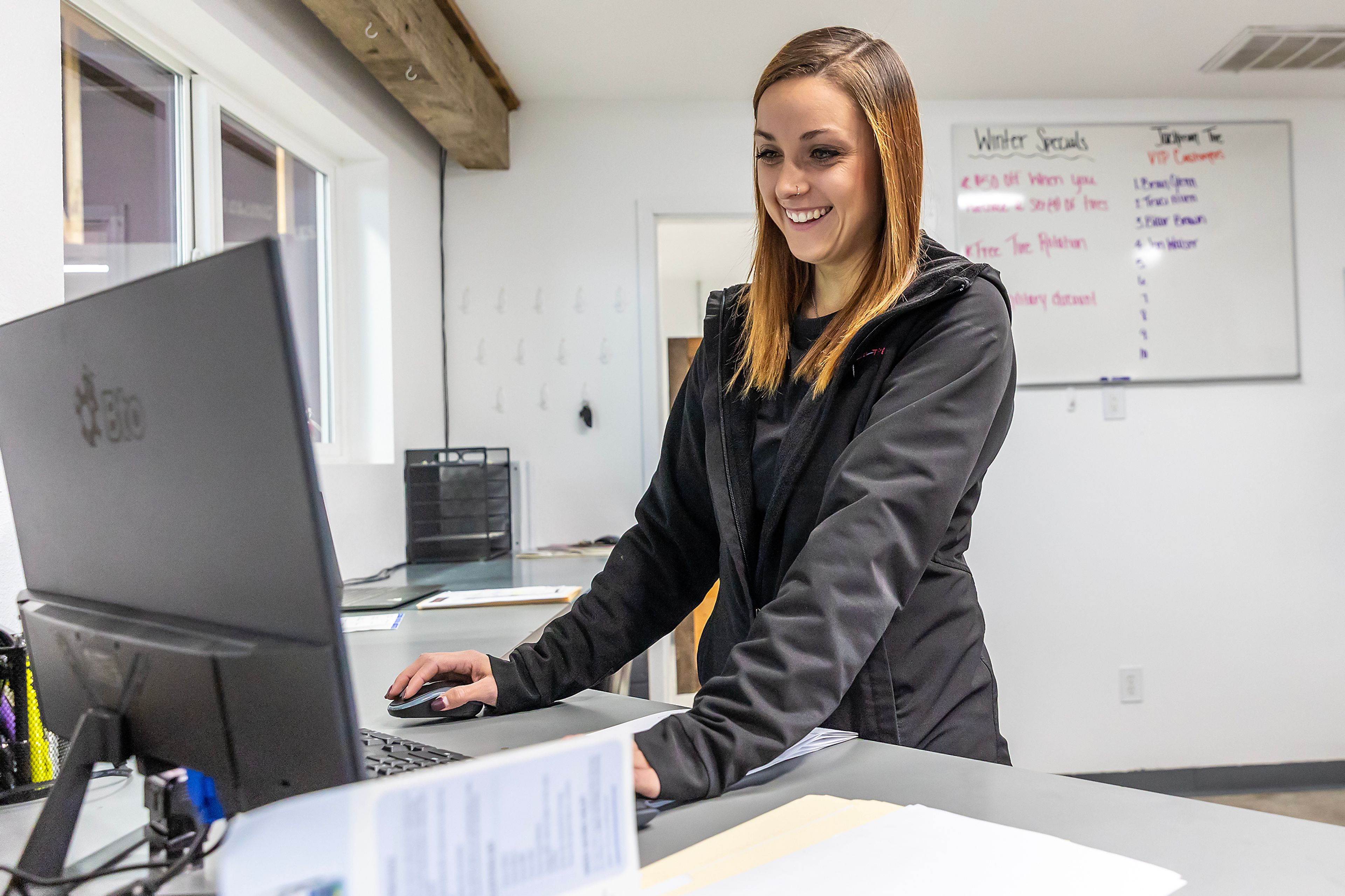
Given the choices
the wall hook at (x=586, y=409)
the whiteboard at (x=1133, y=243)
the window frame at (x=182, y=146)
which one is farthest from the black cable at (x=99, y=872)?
the whiteboard at (x=1133, y=243)

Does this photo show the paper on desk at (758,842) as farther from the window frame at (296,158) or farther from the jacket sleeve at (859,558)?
the window frame at (296,158)

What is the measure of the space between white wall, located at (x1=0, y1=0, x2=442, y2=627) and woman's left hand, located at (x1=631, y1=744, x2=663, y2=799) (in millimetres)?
863

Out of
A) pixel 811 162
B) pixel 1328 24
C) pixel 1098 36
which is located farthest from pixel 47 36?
pixel 1328 24

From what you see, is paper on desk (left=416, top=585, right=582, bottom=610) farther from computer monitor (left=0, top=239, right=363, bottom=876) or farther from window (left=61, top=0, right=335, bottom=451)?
computer monitor (left=0, top=239, right=363, bottom=876)

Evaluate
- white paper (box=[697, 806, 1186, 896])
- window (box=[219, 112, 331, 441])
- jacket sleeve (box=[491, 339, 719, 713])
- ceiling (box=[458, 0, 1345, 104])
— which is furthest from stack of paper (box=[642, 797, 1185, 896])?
ceiling (box=[458, 0, 1345, 104])

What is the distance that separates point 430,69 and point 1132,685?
2960mm

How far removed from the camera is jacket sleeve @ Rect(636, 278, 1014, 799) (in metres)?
0.64

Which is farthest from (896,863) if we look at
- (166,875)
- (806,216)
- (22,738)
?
(22,738)

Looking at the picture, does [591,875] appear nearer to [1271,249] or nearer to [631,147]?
[631,147]

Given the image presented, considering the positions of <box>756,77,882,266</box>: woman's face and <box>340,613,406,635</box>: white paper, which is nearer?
<box>756,77,882,266</box>: woman's face

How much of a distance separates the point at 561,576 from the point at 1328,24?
8.70 ft

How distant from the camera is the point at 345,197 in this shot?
2.56 meters

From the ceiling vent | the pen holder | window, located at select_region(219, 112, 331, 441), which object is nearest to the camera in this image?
the pen holder

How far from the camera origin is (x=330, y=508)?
216 cm
